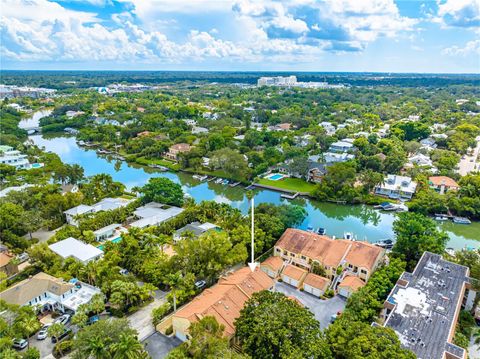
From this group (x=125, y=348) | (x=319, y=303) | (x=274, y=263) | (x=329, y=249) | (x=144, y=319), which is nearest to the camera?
(x=125, y=348)

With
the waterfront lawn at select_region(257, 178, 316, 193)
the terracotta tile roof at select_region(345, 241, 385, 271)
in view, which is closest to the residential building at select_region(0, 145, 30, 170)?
the waterfront lawn at select_region(257, 178, 316, 193)

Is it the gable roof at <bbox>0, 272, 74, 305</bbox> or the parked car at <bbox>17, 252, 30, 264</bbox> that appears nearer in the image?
the gable roof at <bbox>0, 272, 74, 305</bbox>

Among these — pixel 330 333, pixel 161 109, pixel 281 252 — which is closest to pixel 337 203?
pixel 281 252

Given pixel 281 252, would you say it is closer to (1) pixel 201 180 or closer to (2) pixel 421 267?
(2) pixel 421 267

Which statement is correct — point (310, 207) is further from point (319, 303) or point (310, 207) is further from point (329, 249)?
point (319, 303)

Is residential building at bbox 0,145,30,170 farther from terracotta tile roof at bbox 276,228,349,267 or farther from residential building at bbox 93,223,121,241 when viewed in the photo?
terracotta tile roof at bbox 276,228,349,267

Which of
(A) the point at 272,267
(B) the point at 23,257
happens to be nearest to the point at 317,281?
(A) the point at 272,267
